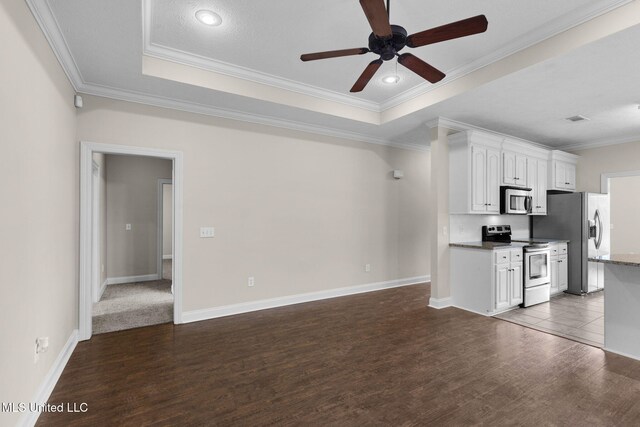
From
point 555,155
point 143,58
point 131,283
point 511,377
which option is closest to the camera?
point 511,377

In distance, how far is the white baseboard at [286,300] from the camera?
3938mm

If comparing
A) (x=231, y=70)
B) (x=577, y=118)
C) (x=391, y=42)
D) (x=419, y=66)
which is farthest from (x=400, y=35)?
(x=577, y=118)

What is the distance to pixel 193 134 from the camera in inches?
155

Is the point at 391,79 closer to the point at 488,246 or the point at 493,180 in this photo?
the point at 493,180

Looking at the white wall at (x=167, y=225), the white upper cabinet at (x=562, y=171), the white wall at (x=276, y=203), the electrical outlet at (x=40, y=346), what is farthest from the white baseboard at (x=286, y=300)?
the white wall at (x=167, y=225)

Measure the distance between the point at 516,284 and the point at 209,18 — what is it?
4.91m

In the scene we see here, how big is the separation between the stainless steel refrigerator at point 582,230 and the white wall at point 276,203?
7.71 ft

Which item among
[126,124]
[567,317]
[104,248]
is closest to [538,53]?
[567,317]

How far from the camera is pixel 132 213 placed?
20.0 feet

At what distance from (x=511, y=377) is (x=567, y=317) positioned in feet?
7.30

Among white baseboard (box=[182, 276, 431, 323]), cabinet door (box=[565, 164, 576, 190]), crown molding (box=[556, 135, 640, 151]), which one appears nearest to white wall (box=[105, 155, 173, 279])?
white baseboard (box=[182, 276, 431, 323])

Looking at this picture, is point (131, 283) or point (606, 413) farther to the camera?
point (131, 283)

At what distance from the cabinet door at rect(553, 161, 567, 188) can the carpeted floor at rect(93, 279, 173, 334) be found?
22.1ft

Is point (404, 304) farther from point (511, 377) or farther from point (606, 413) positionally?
point (606, 413)
